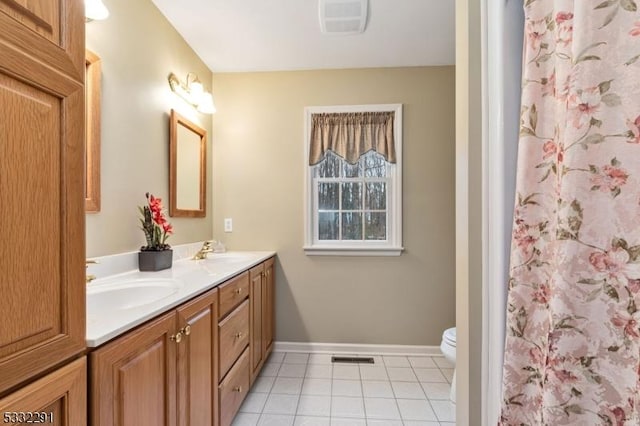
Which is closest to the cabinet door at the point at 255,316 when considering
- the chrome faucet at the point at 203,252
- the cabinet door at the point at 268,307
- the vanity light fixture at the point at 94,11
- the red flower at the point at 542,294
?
the cabinet door at the point at 268,307

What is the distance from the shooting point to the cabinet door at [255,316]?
2.12 metres

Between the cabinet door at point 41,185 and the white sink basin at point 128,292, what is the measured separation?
0.55 metres

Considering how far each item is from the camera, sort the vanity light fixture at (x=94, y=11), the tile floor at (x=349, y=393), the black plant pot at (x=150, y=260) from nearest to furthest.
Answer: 1. the vanity light fixture at (x=94, y=11)
2. the black plant pot at (x=150, y=260)
3. the tile floor at (x=349, y=393)

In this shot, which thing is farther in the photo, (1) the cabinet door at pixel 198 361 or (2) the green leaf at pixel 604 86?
(1) the cabinet door at pixel 198 361

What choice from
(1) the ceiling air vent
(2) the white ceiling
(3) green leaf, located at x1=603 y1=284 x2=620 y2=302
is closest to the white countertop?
(3) green leaf, located at x1=603 y1=284 x2=620 y2=302

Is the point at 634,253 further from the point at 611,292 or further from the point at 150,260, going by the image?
the point at 150,260

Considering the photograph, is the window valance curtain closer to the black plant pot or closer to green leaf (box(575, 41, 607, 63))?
the black plant pot

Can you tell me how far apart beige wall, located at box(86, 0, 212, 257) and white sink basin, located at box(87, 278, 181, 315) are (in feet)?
0.81

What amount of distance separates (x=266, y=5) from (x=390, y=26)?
858mm

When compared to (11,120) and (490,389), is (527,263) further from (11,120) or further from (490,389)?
(11,120)

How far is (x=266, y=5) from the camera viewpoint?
79.3 inches

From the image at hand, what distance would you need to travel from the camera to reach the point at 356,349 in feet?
9.14

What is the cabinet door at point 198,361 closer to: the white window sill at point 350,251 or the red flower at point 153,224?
the red flower at point 153,224

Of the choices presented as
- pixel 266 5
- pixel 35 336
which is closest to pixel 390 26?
pixel 266 5
